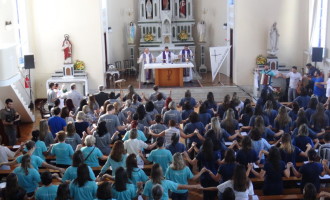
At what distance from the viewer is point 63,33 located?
747 inches

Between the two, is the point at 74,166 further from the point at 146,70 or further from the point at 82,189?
the point at 146,70

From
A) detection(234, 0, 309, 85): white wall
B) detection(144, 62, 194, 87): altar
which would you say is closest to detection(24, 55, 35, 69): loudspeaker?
detection(144, 62, 194, 87): altar

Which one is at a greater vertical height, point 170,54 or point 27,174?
point 170,54

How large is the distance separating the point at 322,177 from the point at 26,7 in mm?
14249

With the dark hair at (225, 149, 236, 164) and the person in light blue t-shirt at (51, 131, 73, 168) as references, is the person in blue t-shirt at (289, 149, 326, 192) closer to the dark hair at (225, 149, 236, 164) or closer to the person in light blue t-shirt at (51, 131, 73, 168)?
the dark hair at (225, 149, 236, 164)

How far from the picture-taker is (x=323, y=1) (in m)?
17.4

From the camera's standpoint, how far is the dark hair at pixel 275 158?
6.88 metres

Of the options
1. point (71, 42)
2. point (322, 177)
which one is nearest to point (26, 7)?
point (71, 42)

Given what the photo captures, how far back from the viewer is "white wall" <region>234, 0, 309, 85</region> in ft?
62.3

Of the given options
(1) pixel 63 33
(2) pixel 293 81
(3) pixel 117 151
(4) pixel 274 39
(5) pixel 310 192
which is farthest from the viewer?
(1) pixel 63 33

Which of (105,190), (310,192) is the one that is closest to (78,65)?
(105,190)

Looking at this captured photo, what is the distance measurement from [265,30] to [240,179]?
13.9 meters

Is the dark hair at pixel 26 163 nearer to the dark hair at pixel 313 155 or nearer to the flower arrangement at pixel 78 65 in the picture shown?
the dark hair at pixel 313 155

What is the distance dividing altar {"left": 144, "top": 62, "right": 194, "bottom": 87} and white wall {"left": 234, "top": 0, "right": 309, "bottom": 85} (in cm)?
228
